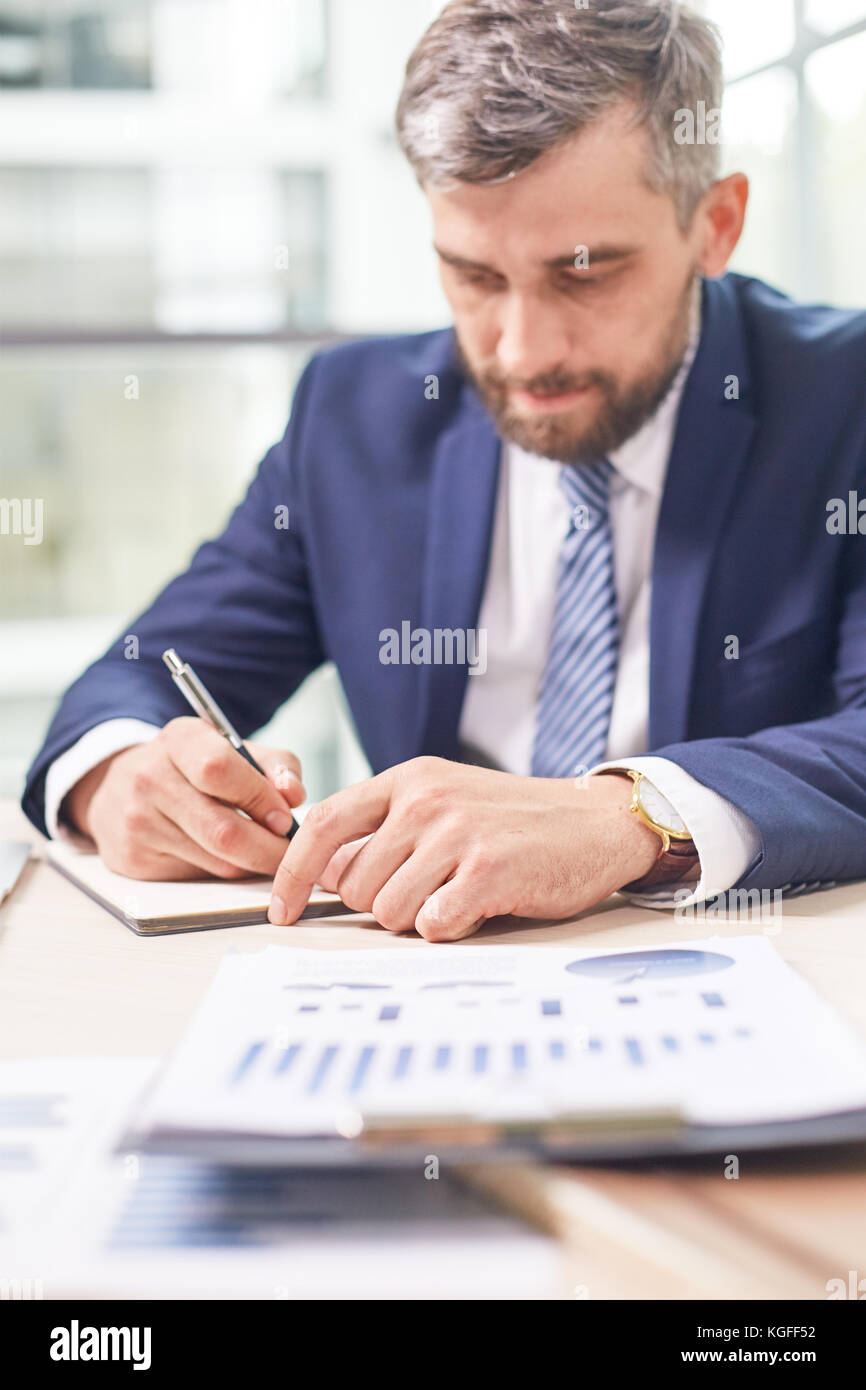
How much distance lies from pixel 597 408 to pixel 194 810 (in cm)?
Result: 70

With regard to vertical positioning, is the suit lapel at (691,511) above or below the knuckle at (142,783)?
above

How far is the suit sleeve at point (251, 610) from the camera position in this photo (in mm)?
1509

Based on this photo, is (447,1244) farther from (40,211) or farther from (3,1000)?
(40,211)

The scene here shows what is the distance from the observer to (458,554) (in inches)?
57.7

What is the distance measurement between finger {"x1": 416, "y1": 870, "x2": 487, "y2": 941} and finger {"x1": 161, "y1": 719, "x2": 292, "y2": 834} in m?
0.21

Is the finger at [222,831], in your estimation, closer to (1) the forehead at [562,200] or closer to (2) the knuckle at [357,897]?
(2) the knuckle at [357,897]

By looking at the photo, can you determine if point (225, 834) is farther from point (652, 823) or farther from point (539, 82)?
point (539, 82)

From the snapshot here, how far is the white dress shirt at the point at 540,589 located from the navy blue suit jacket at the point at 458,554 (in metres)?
0.05

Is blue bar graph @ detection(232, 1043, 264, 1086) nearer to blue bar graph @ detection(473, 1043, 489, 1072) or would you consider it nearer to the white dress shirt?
blue bar graph @ detection(473, 1043, 489, 1072)

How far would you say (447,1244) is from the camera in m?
0.45

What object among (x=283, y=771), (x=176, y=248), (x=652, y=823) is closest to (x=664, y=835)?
(x=652, y=823)

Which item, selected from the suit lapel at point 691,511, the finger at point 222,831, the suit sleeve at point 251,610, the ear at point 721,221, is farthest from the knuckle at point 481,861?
the ear at point 721,221
